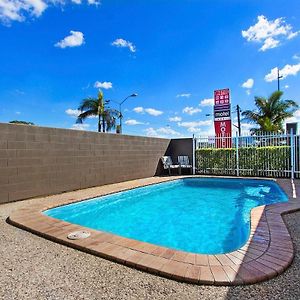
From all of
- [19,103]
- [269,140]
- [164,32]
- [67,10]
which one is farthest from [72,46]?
[269,140]

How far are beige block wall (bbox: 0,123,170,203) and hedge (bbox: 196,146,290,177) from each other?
368 cm

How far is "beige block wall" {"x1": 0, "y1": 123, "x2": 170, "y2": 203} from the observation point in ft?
18.4

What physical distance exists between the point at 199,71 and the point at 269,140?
4.85m

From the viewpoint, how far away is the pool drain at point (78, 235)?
129 inches

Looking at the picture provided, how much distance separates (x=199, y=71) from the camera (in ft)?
39.9

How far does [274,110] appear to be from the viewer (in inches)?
701

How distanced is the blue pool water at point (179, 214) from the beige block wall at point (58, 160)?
1.30m

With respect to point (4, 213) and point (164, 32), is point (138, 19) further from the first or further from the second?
point (4, 213)

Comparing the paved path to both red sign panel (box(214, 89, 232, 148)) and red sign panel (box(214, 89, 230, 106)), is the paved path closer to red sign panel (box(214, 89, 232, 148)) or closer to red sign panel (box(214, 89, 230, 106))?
red sign panel (box(214, 89, 232, 148))

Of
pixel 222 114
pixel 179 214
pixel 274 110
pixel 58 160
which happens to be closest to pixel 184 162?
pixel 222 114

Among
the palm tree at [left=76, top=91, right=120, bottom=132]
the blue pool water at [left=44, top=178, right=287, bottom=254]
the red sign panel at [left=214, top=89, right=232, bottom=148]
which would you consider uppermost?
the palm tree at [left=76, top=91, right=120, bottom=132]

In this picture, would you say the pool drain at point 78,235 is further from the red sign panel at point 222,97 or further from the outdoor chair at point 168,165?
the red sign panel at point 222,97

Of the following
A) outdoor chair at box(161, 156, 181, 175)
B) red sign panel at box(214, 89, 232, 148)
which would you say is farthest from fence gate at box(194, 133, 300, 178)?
outdoor chair at box(161, 156, 181, 175)

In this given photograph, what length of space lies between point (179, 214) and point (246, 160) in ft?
21.4
